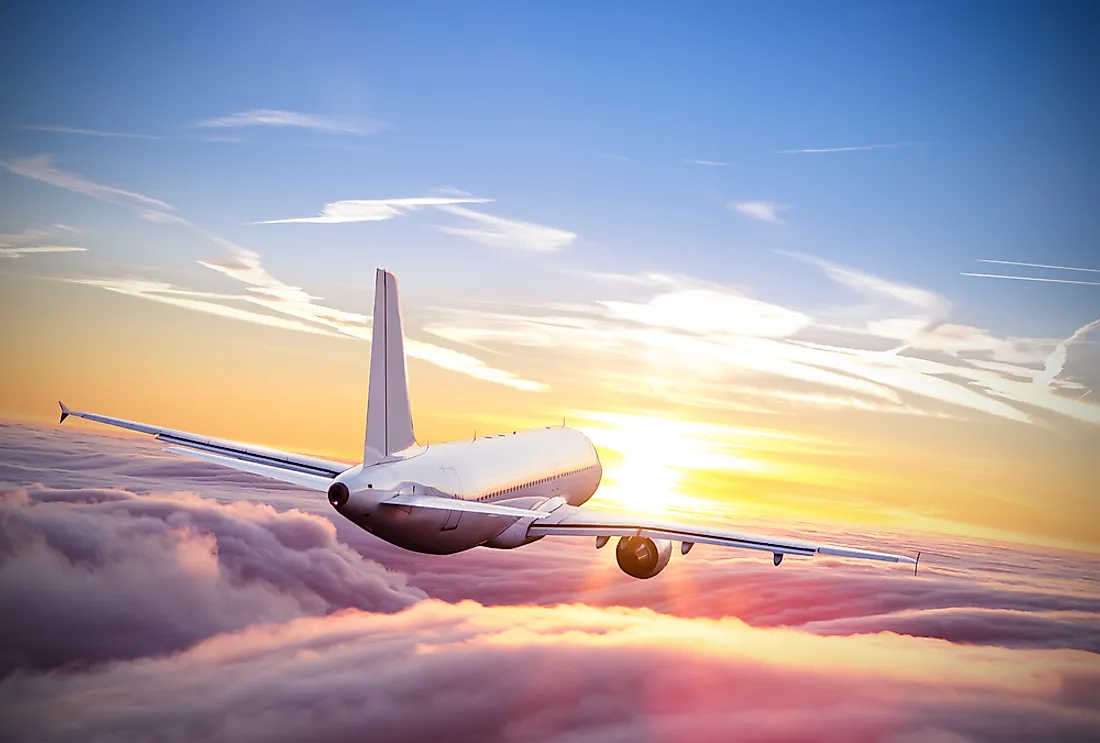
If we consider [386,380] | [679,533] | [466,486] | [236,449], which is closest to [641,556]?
[679,533]

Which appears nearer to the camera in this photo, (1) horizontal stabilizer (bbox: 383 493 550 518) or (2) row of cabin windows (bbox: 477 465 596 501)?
(1) horizontal stabilizer (bbox: 383 493 550 518)

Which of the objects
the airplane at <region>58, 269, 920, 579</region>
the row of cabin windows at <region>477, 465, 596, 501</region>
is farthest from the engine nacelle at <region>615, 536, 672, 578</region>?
the row of cabin windows at <region>477, 465, 596, 501</region>

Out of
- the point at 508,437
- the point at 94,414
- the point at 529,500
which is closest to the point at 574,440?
the point at 508,437

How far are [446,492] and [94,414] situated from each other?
1961cm

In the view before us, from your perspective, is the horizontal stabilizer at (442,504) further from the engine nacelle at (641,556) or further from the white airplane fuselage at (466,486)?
the engine nacelle at (641,556)

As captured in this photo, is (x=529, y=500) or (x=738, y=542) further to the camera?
(x=529, y=500)

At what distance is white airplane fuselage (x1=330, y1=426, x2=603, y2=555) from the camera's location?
3225 cm

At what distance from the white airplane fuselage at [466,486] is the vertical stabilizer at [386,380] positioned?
0.80 meters

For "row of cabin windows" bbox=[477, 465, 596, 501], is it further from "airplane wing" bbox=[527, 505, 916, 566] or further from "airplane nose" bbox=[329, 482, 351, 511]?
"airplane nose" bbox=[329, 482, 351, 511]

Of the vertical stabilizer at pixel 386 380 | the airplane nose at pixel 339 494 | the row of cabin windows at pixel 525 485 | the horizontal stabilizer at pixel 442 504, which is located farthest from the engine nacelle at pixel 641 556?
the airplane nose at pixel 339 494

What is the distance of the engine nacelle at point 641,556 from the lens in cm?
3822

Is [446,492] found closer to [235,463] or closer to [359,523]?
[359,523]

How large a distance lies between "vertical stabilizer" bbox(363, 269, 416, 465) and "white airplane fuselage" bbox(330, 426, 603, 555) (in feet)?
2.64

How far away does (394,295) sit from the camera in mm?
35594
